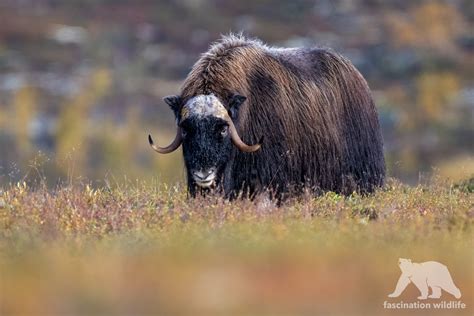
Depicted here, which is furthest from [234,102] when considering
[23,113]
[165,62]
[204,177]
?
[165,62]

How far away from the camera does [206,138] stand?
9.24m

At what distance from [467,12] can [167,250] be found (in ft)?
272

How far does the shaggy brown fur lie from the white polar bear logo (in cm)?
366

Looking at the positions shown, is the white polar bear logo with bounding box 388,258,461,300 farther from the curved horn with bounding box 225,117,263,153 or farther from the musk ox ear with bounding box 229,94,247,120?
the musk ox ear with bounding box 229,94,247,120

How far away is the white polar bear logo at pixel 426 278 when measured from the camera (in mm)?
5512

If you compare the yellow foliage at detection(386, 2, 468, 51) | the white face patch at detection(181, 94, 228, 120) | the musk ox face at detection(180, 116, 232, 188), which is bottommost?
the musk ox face at detection(180, 116, 232, 188)

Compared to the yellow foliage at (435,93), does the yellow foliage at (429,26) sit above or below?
above

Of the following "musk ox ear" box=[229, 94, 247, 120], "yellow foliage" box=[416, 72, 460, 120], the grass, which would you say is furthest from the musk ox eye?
"yellow foliage" box=[416, 72, 460, 120]

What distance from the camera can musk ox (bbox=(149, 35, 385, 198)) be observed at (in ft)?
30.7

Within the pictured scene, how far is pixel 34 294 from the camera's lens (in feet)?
15.7

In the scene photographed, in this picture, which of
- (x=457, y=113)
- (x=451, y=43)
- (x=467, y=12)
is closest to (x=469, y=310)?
(x=457, y=113)

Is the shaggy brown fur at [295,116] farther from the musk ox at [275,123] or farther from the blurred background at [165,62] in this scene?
the blurred background at [165,62]

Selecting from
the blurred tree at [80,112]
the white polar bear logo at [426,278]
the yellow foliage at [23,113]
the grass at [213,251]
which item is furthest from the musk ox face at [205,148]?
the yellow foliage at [23,113]

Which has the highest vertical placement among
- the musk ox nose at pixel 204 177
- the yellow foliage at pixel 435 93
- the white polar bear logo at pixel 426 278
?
the yellow foliage at pixel 435 93
